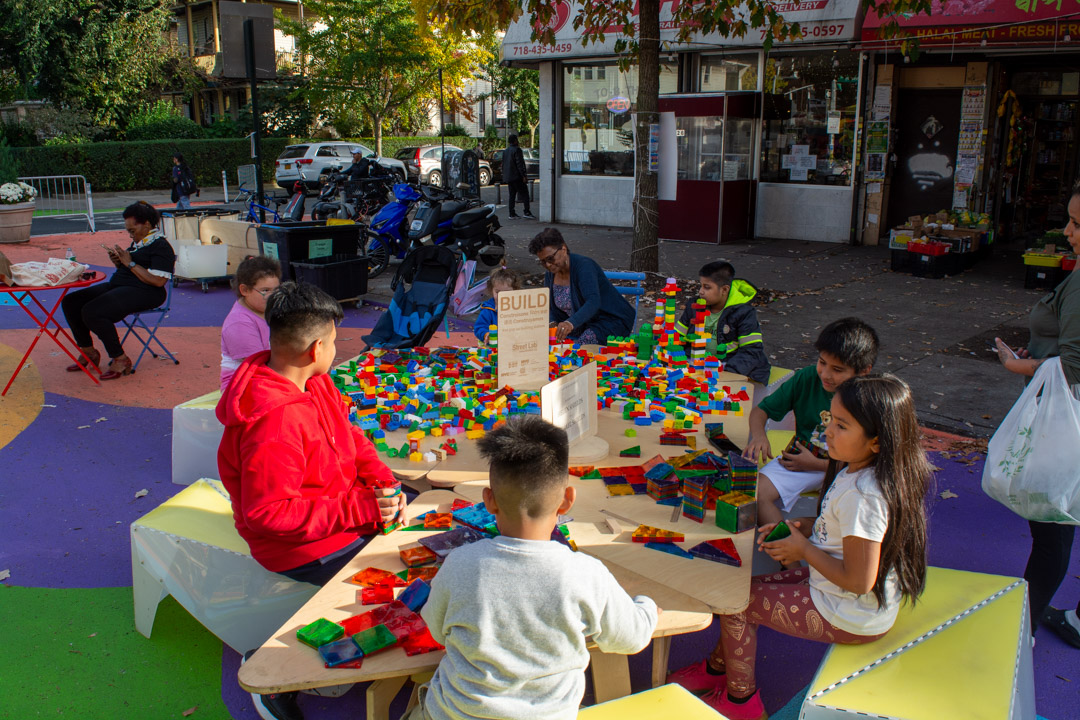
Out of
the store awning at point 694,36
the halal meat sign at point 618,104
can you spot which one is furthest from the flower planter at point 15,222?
the halal meat sign at point 618,104

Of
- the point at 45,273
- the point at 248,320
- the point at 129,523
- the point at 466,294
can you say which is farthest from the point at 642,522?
the point at 45,273

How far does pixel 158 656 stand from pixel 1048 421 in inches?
145

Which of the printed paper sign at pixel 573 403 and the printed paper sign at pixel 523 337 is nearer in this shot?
the printed paper sign at pixel 573 403

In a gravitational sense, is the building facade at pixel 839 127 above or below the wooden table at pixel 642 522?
above

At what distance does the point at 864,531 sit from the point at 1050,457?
1.37m

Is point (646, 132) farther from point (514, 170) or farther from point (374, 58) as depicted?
point (374, 58)

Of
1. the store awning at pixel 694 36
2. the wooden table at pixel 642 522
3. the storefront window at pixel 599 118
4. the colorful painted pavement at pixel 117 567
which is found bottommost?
the colorful painted pavement at pixel 117 567

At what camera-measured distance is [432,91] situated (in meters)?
30.3

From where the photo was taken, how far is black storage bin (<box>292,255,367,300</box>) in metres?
8.70

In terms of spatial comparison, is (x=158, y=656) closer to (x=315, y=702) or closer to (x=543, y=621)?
(x=315, y=702)

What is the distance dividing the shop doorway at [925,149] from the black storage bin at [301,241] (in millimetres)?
8262

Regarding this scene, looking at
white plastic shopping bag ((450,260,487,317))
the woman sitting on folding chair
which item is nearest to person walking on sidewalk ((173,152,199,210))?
the woman sitting on folding chair

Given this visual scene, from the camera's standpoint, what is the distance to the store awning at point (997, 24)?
9.02 meters

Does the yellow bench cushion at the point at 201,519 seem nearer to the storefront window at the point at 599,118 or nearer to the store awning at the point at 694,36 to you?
the store awning at the point at 694,36
